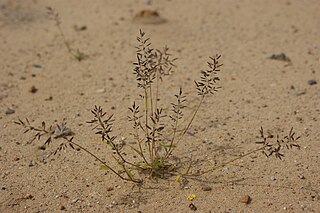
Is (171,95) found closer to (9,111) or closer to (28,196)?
(9,111)

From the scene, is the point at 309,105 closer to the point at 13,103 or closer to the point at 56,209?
the point at 56,209

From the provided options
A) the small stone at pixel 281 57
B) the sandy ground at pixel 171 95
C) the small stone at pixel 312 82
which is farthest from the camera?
the small stone at pixel 281 57

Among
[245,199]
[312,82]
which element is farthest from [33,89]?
[312,82]

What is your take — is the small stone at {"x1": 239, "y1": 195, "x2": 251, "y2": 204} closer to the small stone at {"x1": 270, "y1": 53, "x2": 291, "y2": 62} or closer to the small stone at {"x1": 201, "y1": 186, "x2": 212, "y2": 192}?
the small stone at {"x1": 201, "y1": 186, "x2": 212, "y2": 192}

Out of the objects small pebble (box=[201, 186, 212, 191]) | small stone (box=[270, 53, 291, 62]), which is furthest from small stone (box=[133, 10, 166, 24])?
small pebble (box=[201, 186, 212, 191])

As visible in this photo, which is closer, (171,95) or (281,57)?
(171,95)

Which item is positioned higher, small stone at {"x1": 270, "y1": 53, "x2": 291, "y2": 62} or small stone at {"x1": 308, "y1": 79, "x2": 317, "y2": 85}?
small stone at {"x1": 270, "y1": 53, "x2": 291, "y2": 62}

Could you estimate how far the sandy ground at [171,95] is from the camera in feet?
9.75

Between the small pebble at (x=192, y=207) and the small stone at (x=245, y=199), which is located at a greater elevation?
the small stone at (x=245, y=199)

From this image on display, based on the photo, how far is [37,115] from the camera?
393cm

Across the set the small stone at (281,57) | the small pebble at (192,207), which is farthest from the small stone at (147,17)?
the small pebble at (192,207)

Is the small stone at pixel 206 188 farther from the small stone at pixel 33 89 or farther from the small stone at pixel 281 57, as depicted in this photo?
the small stone at pixel 281 57

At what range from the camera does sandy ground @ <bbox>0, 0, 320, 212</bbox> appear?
2973mm

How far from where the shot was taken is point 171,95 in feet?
13.6
